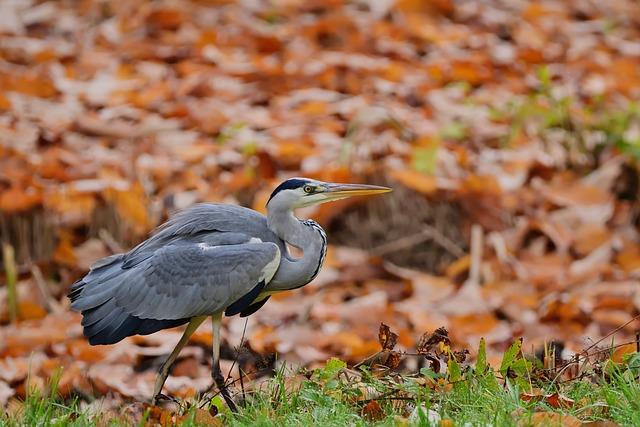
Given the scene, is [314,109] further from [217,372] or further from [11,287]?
[217,372]

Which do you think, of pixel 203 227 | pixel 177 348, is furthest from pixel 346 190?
pixel 177 348

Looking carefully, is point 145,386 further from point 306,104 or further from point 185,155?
point 306,104

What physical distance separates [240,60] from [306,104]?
99 centimetres

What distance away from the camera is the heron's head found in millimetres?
4637

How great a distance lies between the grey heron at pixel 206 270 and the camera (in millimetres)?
4504

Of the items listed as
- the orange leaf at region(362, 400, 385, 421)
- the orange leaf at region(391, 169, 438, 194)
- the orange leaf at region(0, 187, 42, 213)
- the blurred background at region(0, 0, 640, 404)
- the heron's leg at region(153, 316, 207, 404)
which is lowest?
Result: the blurred background at region(0, 0, 640, 404)

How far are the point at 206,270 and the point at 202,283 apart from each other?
6cm

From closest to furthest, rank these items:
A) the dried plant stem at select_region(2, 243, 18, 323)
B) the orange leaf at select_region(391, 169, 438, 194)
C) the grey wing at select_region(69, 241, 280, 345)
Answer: the grey wing at select_region(69, 241, 280, 345) → the dried plant stem at select_region(2, 243, 18, 323) → the orange leaf at select_region(391, 169, 438, 194)

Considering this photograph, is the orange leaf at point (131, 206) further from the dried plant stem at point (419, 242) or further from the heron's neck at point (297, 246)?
the heron's neck at point (297, 246)

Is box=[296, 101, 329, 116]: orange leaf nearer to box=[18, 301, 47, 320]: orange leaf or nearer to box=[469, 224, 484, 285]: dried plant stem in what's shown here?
box=[469, 224, 484, 285]: dried plant stem

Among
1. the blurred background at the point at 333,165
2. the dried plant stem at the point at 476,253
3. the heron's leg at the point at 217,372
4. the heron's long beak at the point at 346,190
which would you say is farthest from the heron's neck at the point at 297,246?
the dried plant stem at the point at 476,253

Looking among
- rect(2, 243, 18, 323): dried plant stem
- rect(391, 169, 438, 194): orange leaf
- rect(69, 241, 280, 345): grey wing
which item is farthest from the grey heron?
rect(391, 169, 438, 194): orange leaf

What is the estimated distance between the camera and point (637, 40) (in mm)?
10516

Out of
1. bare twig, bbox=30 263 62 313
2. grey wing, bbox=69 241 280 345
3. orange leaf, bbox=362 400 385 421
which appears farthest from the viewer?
bare twig, bbox=30 263 62 313
